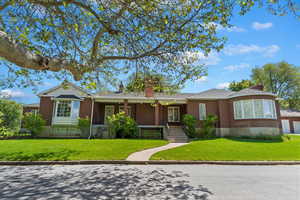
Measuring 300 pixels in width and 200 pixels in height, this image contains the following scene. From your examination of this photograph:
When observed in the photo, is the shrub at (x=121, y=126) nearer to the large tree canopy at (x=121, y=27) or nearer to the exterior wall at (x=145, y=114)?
the exterior wall at (x=145, y=114)

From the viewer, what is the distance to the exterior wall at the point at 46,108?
15.3 meters

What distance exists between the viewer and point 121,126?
14.0 meters

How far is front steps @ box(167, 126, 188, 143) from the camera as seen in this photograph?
13396 millimetres

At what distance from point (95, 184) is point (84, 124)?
36.8ft

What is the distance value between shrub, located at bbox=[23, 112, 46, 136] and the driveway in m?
9.21

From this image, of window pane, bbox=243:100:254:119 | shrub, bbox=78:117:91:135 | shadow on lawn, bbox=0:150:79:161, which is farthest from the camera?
shrub, bbox=78:117:91:135

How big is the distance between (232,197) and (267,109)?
13.9 meters

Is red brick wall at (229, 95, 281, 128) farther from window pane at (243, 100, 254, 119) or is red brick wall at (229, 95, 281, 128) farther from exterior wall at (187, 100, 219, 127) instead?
exterior wall at (187, 100, 219, 127)

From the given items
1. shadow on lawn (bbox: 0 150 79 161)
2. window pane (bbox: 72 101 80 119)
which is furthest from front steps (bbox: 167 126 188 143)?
window pane (bbox: 72 101 80 119)

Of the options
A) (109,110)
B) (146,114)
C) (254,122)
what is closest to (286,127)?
(254,122)

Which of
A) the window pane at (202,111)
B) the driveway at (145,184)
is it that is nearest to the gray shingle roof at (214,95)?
the window pane at (202,111)

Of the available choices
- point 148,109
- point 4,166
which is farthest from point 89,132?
point 4,166

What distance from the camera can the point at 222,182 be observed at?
4559 millimetres

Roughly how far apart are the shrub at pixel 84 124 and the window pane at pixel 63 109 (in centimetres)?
188
